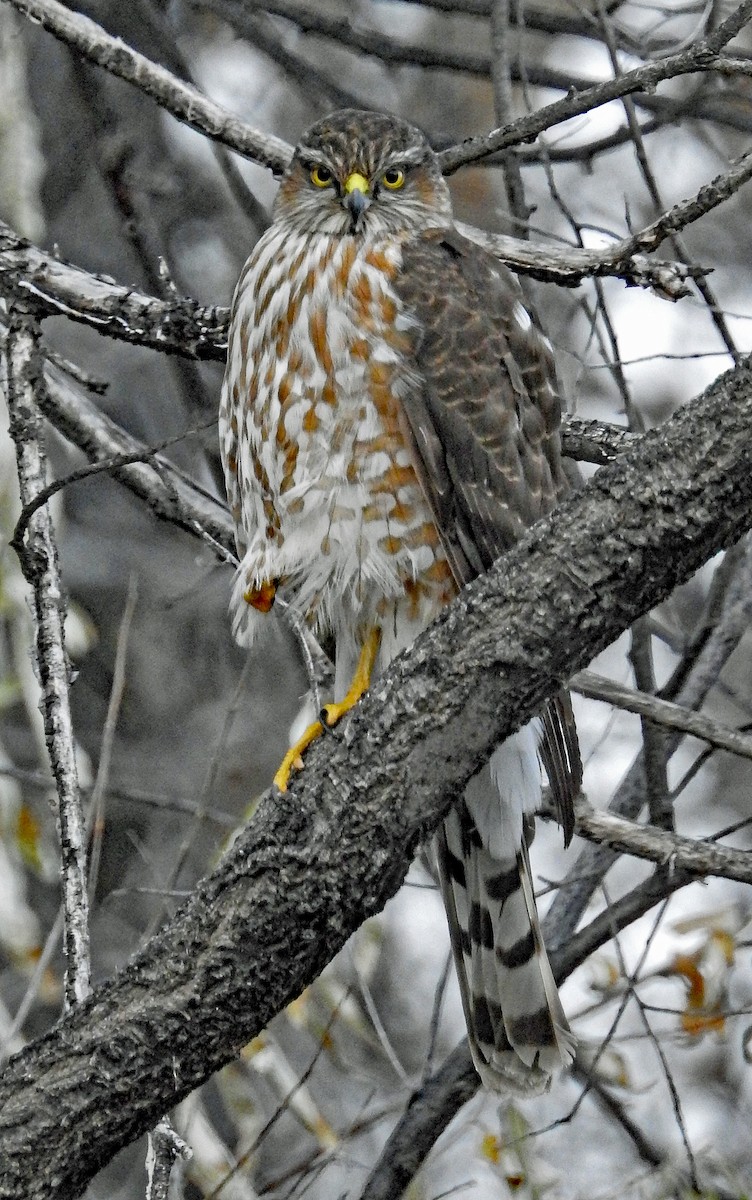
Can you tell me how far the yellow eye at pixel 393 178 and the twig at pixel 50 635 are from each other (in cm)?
109

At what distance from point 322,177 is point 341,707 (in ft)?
4.62

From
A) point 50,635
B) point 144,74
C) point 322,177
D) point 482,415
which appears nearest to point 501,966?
point 482,415

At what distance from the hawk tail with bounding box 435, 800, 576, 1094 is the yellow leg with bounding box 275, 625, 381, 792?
1.31ft

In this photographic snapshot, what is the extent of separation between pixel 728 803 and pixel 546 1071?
391 centimetres

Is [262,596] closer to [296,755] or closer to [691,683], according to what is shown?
[296,755]

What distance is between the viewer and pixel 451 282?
133 inches

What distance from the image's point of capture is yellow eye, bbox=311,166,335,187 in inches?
145

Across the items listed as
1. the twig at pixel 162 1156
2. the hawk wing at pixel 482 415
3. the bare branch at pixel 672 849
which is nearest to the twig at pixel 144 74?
the hawk wing at pixel 482 415

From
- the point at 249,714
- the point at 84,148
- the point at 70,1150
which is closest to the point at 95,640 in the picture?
the point at 249,714

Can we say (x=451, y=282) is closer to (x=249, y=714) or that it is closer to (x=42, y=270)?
(x=42, y=270)

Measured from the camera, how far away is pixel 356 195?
3.56 metres

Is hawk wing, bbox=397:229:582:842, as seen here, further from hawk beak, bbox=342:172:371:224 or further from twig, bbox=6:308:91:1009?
twig, bbox=6:308:91:1009

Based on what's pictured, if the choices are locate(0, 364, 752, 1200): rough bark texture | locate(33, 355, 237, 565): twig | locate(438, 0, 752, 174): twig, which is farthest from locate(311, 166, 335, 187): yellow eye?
locate(0, 364, 752, 1200): rough bark texture

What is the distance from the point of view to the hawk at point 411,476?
319 centimetres
